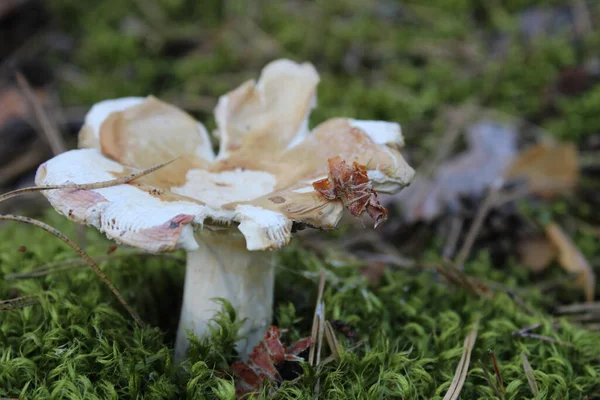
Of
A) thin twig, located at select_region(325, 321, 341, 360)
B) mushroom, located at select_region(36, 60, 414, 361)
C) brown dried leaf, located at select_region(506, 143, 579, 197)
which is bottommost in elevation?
thin twig, located at select_region(325, 321, 341, 360)

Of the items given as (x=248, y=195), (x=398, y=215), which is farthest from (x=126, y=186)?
(x=398, y=215)

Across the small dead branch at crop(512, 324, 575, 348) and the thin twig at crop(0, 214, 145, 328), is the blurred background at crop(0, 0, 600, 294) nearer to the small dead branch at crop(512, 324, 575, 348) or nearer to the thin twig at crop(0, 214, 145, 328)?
the small dead branch at crop(512, 324, 575, 348)

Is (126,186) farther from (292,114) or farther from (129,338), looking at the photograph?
(292,114)

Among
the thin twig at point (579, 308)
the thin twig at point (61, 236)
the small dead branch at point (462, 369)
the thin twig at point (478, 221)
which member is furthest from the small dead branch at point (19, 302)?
the thin twig at point (579, 308)

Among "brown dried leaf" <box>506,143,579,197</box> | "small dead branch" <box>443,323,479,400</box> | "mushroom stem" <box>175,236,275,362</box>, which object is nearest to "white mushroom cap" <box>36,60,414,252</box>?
"mushroom stem" <box>175,236,275,362</box>

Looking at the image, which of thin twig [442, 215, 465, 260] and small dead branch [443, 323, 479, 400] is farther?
thin twig [442, 215, 465, 260]

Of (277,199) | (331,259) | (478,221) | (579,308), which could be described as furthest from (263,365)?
(478,221)
